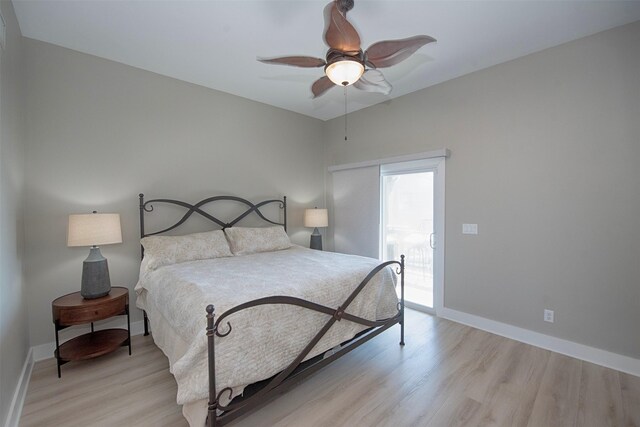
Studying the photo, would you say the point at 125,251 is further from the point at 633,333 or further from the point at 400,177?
the point at 633,333

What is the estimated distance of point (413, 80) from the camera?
343 cm

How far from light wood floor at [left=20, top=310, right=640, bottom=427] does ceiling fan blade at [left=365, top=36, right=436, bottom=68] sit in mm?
2430

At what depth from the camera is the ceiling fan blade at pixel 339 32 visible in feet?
5.28

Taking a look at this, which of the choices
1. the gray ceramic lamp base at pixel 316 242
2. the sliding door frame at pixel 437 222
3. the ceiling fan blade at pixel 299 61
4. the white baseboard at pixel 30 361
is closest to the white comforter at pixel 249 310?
the white baseboard at pixel 30 361

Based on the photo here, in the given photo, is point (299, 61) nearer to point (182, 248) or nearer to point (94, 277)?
point (182, 248)

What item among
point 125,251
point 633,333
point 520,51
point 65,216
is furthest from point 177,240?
Result: point 633,333

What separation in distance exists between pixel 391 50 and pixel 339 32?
0.42 meters

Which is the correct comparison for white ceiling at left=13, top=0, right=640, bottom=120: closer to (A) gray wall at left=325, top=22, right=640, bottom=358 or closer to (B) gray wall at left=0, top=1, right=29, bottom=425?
(A) gray wall at left=325, top=22, right=640, bottom=358

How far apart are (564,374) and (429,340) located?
3.49 feet

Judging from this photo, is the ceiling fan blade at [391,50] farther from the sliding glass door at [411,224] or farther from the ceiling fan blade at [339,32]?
the sliding glass door at [411,224]

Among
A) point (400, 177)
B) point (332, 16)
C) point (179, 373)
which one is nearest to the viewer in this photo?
point (179, 373)

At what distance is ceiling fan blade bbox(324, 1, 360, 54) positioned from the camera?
1608 millimetres

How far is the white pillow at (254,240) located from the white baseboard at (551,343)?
7.45 ft

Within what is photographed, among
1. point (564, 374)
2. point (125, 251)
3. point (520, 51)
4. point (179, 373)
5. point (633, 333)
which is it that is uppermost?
point (520, 51)
